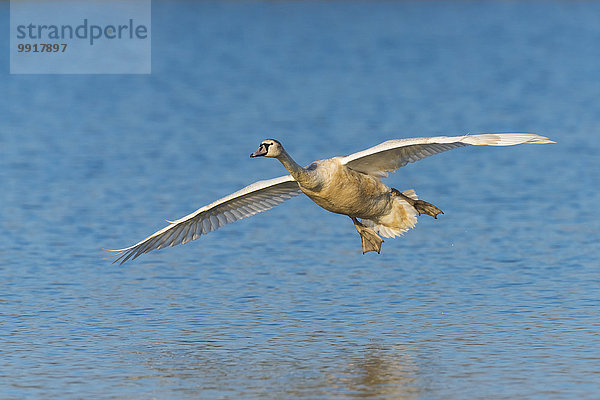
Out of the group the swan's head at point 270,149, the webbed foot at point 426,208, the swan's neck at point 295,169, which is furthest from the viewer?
the webbed foot at point 426,208

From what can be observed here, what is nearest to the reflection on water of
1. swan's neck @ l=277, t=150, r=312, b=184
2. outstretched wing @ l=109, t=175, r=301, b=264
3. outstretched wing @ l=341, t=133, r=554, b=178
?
swan's neck @ l=277, t=150, r=312, b=184

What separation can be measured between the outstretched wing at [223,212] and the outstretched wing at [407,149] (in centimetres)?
119

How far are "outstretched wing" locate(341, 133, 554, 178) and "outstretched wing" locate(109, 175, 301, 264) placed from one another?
119cm

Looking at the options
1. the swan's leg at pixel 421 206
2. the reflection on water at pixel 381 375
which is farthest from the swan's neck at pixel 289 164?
the reflection on water at pixel 381 375

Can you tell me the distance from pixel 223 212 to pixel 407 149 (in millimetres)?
2855

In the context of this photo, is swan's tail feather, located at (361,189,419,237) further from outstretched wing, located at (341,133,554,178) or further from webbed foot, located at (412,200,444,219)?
outstretched wing, located at (341,133,554,178)

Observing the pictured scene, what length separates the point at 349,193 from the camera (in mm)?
14312

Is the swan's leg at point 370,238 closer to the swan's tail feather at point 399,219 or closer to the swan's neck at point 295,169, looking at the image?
the swan's tail feather at point 399,219

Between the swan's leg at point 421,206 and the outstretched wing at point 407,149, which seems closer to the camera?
the outstretched wing at point 407,149

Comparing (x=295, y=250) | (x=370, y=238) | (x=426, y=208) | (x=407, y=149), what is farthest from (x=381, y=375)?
(x=295, y=250)

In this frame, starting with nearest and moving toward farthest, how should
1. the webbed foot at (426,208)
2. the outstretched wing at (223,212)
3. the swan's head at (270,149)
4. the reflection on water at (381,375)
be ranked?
the reflection on water at (381,375), the swan's head at (270,149), the webbed foot at (426,208), the outstretched wing at (223,212)

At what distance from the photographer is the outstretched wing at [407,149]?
13.0m

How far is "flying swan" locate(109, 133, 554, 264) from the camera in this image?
535 inches

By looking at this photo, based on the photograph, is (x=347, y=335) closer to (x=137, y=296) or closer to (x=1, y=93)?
(x=137, y=296)
